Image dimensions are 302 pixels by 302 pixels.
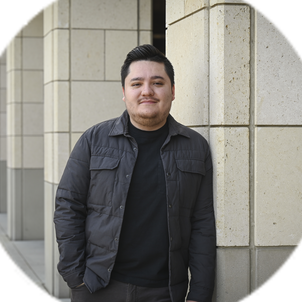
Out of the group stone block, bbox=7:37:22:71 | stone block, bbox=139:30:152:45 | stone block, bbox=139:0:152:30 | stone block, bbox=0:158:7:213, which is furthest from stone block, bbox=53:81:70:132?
stone block, bbox=0:158:7:213

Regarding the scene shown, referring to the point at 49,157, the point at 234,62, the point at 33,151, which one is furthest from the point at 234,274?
the point at 33,151

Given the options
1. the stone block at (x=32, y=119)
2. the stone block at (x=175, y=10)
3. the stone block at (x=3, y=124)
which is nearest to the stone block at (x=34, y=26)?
the stone block at (x=32, y=119)

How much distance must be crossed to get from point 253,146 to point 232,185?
0.91 feet

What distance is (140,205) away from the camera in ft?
10.5

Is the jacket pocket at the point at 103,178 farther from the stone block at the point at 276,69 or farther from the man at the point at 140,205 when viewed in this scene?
the stone block at the point at 276,69

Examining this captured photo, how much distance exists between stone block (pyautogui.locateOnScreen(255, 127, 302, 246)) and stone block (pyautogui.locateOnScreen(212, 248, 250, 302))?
0.26 m

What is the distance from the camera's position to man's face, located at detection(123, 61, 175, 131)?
10.5 ft

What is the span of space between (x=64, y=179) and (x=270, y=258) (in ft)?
4.53

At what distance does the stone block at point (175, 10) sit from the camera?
12.5 feet

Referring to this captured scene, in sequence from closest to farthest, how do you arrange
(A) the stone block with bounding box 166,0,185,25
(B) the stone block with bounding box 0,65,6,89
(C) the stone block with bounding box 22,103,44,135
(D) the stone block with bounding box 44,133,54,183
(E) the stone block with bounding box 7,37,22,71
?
1. (A) the stone block with bounding box 166,0,185,25
2. (D) the stone block with bounding box 44,133,54,183
3. (E) the stone block with bounding box 7,37,22,71
4. (C) the stone block with bounding box 22,103,44,135
5. (B) the stone block with bounding box 0,65,6,89

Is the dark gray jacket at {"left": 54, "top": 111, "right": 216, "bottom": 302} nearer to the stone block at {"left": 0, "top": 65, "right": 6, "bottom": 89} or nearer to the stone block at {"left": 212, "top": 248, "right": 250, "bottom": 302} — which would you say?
the stone block at {"left": 212, "top": 248, "right": 250, "bottom": 302}

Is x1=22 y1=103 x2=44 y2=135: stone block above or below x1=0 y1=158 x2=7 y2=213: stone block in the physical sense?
above

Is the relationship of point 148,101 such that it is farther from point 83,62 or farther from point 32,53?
point 32,53

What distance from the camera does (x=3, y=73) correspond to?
52.2ft
